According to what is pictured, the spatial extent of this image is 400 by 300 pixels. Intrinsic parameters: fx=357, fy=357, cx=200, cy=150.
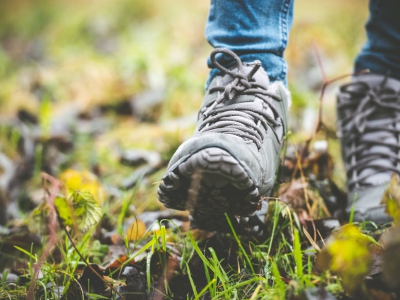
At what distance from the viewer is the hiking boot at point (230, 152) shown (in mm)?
802

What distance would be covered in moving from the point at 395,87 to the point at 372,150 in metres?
0.27

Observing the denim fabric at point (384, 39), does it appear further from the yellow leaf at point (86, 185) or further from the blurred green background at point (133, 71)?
the yellow leaf at point (86, 185)

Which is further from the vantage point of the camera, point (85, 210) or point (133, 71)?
point (133, 71)

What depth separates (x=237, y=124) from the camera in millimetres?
968

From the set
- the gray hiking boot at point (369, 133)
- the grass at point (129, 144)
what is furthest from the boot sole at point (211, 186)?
the gray hiking boot at point (369, 133)

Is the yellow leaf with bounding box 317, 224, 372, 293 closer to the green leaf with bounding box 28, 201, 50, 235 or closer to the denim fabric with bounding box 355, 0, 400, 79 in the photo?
the green leaf with bounding box 28, 201, 50, 235

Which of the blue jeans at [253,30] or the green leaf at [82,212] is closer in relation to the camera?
the green leaf at [82,212]

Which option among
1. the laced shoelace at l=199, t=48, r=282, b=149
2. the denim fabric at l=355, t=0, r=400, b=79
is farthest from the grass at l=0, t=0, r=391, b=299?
the denim fabric at l=355, t=0, r=400, b=79

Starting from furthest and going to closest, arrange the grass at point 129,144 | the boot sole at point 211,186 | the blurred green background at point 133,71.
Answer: the blurred green background at point 133,71, the grass at point 129,144, the boot sole at point 211,186

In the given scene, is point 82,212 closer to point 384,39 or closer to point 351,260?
point 351,260

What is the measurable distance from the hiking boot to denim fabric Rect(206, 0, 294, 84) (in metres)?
0.06

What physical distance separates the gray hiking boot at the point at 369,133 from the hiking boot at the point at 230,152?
35 cm

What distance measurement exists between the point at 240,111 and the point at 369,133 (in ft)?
1.94

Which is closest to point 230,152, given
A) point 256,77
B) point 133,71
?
point 256,77
